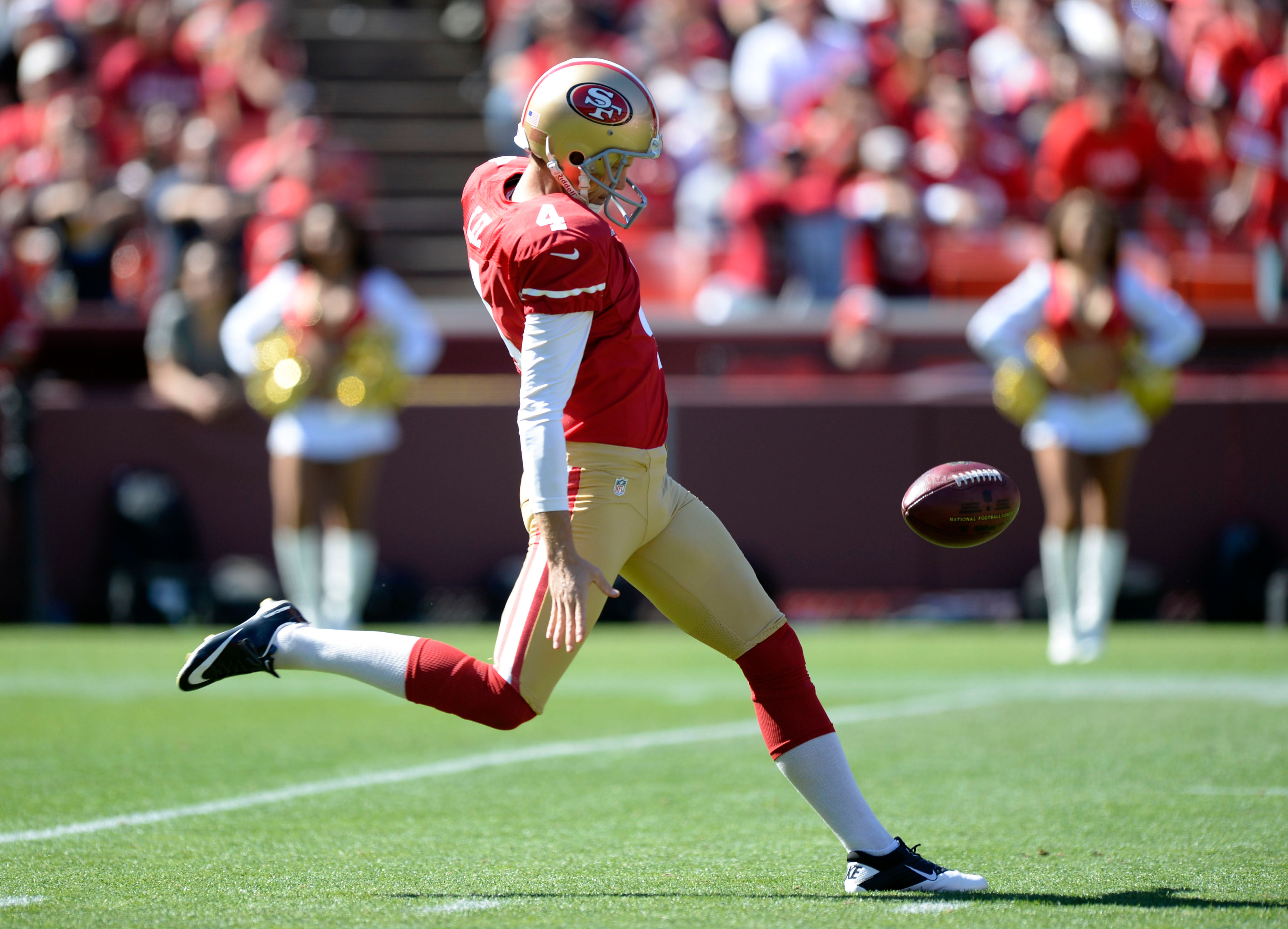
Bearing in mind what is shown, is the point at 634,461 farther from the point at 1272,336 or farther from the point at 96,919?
the point at 1272,336

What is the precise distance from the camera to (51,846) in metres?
4.58

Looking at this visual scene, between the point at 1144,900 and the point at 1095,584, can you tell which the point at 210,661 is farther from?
the point at 1095,584

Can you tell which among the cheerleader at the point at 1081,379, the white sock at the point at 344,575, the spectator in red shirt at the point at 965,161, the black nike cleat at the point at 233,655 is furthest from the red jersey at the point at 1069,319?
the black nike cleat at the point at 233,655

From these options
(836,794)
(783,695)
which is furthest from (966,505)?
(836,794)

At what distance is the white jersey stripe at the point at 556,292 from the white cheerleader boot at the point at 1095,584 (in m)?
6.10

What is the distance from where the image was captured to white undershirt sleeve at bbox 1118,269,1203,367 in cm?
949

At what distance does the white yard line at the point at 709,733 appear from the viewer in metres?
5.11

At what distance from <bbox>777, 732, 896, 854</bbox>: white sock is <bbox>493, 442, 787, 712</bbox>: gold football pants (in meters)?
0.30

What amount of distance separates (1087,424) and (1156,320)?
74 centimetres

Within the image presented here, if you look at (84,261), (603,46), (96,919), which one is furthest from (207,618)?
(96,919)

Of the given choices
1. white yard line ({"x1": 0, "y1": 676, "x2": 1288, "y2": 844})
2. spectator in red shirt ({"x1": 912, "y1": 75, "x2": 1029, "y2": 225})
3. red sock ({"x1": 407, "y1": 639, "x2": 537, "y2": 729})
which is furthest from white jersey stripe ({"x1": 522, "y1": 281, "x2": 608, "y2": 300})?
spectator in red shirt ({"x1": 912, "y1": 75, "x2": 1029, "y2": 225})

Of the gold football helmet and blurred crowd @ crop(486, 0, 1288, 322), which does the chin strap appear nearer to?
the gold football helmet

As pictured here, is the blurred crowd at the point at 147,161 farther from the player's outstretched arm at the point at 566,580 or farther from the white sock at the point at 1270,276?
the player's outstretched arm at the point at 566,580

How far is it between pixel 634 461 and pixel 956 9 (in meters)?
12.6
